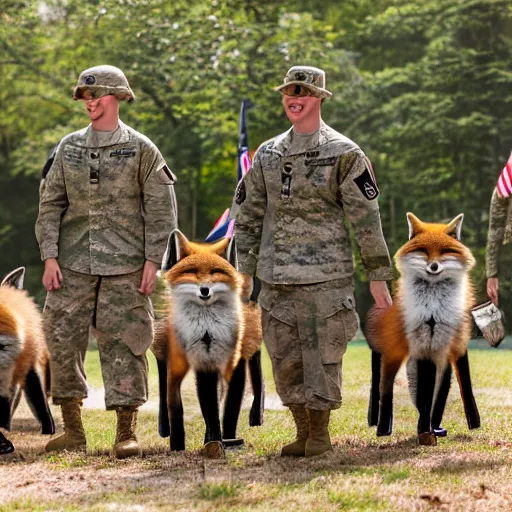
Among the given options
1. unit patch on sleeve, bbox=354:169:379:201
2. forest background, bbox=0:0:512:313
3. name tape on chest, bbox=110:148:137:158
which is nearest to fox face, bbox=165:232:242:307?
name tape on chest, bbox=110:148:137:158

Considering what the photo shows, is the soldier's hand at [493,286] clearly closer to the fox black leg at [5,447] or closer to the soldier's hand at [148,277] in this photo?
the soldier's hand at [148,277]

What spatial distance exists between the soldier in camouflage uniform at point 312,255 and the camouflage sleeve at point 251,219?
0.27 ft

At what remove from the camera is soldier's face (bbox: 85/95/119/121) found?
23.0 ft

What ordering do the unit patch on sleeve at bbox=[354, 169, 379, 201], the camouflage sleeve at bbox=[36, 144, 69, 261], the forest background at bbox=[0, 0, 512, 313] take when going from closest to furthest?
the unit patch on sleeve at bbox=[354, 169, 379, 201], the camouflage sleeve at bbox=[36, 144, 69, 261], the forest background at bbox=[0, 0, 512, 313]

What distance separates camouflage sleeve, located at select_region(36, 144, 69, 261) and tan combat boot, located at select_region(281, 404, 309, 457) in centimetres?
206

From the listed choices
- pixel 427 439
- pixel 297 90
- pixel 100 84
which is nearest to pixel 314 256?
pixel 297 90

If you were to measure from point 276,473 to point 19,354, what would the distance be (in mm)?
2364

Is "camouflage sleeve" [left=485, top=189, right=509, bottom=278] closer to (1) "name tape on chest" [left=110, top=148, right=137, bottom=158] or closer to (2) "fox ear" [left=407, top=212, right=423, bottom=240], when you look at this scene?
(2) "fox ear" [left=407, top=212, right=423, bottom=240]

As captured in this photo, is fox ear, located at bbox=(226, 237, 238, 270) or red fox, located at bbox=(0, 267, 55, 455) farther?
red fox, located at bbox=(0, 267, 55, 455)

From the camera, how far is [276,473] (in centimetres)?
608

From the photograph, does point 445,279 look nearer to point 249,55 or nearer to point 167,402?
point 167,402

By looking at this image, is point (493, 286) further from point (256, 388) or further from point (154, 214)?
point (154, 214)

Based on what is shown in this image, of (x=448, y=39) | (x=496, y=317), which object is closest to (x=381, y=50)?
(x=448, y=39)

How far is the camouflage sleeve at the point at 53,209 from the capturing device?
7.10 metres
